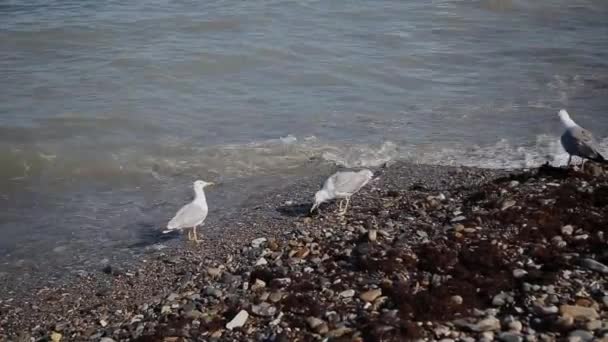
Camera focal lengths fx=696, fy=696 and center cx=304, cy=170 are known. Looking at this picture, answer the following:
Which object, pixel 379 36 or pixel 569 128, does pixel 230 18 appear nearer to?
pixel 379 36

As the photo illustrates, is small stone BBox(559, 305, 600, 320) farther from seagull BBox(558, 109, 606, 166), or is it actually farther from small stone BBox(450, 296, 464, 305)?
seagull BBox(558, 109, 606, 166)

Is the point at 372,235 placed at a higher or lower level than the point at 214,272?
higher

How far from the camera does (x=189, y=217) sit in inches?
401

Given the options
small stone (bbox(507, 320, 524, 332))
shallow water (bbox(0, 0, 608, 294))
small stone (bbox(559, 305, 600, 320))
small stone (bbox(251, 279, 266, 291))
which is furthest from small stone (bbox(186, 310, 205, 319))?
small stone (bbox(559, 305, 600, 320))

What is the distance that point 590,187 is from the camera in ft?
32.9

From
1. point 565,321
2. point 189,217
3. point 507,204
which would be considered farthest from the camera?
point 189,217

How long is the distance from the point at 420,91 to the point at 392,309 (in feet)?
39.0

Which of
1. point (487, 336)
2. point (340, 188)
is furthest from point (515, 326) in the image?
point (340, 188)

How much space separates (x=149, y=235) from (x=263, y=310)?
4.03 meters

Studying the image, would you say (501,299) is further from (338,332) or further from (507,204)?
(507,204)

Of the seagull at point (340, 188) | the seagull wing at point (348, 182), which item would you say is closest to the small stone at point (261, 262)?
the seagull at point (340, 188)

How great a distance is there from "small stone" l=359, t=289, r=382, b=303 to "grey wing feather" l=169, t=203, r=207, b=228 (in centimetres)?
363

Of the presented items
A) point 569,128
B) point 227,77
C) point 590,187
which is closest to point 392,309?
point 590,187

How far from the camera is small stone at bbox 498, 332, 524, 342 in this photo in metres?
6.23
